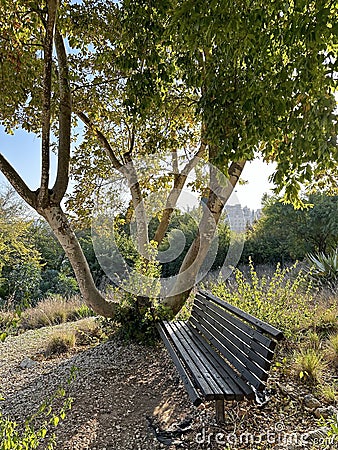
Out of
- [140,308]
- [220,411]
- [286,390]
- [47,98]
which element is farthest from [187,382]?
[47,98]

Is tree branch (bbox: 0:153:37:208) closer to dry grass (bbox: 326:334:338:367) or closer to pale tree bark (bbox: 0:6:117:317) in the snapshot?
pale tree bark (bbox: 0:6:117:317)

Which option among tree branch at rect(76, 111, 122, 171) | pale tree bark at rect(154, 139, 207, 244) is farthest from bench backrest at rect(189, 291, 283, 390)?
tree branch at rect(76, 111, 122, 171)

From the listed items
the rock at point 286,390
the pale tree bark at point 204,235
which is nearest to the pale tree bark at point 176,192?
the pale tree bark at point 204,235

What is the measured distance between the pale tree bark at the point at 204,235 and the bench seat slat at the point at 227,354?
704 mm

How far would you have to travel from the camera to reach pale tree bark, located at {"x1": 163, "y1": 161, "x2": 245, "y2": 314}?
4.67m

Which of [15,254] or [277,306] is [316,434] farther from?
[15,254]

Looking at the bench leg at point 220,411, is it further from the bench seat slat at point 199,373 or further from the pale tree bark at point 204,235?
the pale tree bark at point 204,235

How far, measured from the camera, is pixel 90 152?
19.6ft

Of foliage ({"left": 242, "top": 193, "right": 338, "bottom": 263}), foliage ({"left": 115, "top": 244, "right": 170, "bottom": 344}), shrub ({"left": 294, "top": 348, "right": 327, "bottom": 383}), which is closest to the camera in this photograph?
shrub ({"left": 294, "top": 348, "right": 327, "bottom": 383})

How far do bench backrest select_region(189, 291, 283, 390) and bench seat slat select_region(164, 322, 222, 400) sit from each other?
0.22 m

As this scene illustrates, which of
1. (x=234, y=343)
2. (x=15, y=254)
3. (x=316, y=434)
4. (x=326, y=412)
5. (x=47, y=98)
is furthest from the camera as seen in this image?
(x=15, y=254)

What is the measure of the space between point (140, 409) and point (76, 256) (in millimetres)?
2003

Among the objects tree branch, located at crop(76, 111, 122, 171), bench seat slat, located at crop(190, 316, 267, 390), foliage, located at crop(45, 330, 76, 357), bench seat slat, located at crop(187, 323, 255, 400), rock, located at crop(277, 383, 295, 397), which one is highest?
tree branch, located at crop(76, 111, 122, 171)

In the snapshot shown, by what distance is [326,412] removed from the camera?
2605 mm
